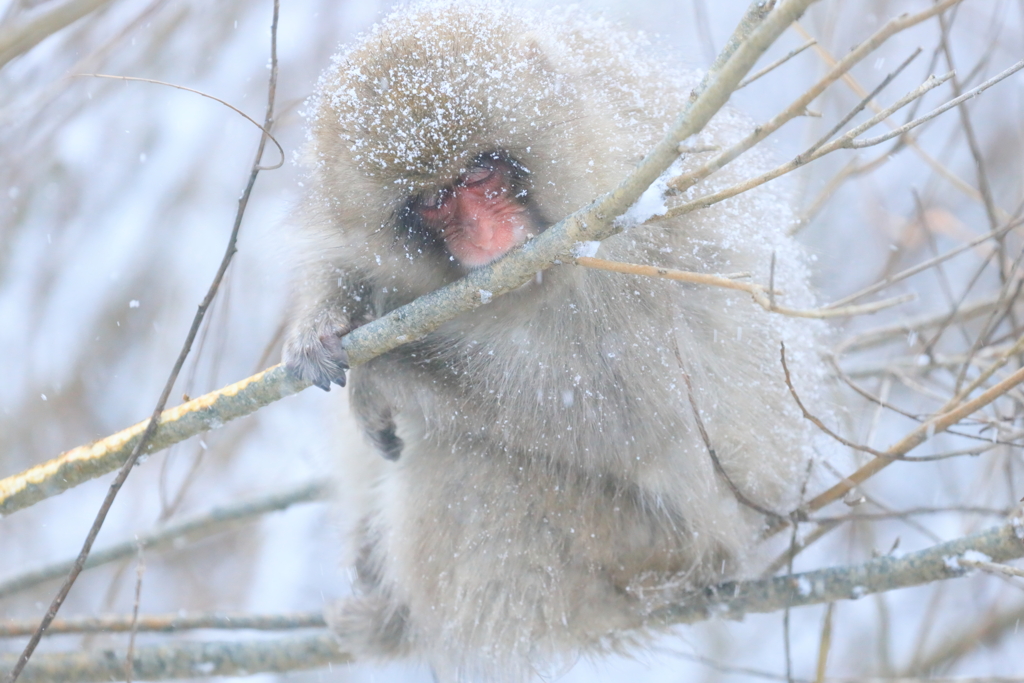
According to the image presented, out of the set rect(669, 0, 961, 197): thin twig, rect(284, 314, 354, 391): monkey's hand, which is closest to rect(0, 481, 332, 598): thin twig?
rect(284, 314, 354, 391): monkey's hand

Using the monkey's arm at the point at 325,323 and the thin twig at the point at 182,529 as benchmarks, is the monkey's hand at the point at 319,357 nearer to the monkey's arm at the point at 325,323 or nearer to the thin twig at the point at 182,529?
the monkey's arm at the point at 325,323

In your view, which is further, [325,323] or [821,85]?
[325,323]

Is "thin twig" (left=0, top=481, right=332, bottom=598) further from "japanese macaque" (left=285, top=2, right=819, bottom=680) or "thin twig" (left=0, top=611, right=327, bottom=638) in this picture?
"japanese macaque" (left=285, top=2, right=819, bottom=680)

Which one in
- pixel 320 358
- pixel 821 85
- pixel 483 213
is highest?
pixel 483 213

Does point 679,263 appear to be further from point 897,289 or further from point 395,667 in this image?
point 897,289

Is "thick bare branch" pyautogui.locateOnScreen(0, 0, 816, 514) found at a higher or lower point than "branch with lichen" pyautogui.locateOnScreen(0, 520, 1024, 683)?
higher

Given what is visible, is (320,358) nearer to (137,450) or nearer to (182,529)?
(137,450)

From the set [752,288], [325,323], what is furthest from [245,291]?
[752,288]
